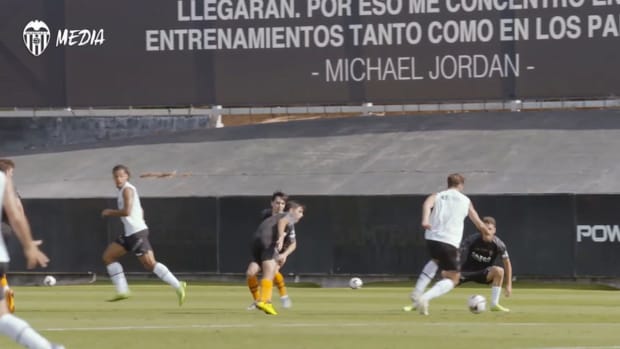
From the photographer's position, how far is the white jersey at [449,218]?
1731 centimetres

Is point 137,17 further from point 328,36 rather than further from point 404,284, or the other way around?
point 404,284

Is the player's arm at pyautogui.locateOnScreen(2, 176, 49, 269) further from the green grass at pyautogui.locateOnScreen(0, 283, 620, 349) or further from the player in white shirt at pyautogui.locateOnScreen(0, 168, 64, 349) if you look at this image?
the green grass at pyautogui.locateOnScreen(0, 283, 620, 349)

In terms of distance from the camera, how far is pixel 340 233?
93.1 feet

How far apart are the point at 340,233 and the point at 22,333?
1850 cm

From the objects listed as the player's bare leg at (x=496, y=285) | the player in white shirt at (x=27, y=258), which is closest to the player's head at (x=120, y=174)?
the player's bare leg at (x=496, y=285)

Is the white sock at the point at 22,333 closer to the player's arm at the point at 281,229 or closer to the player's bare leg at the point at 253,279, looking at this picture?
the player's arm at the point at 281,229

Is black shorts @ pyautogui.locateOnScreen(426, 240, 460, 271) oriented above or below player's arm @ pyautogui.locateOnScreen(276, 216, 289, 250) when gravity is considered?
below

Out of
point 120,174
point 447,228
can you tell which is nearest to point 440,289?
point 447,228

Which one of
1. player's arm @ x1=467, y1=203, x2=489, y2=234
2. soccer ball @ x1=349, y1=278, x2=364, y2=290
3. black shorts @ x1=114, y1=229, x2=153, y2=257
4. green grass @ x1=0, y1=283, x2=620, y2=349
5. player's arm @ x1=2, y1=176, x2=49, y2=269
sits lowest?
soccer ball @ x1=349, y1=278, x2=364, y2=290

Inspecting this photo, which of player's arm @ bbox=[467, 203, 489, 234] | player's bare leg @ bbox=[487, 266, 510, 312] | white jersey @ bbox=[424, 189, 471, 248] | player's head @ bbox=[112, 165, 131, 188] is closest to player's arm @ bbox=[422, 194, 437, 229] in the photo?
white jersey @ bbox=[424, 189, 471, 248]

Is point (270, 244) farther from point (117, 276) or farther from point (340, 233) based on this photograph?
point (340, 233)

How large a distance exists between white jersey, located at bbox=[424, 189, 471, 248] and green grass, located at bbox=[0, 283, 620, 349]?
0.90 m

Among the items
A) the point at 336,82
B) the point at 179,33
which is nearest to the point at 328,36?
the point at 336,82

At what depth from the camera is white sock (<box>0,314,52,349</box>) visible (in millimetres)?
10000
